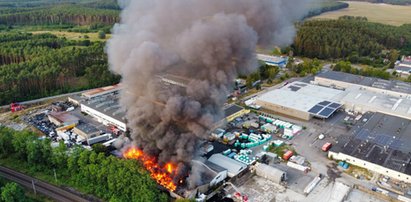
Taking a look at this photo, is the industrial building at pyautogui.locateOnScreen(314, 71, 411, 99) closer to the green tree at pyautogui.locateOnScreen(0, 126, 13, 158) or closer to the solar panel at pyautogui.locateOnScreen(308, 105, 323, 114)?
the solar panel at pyautogui.locateOnScreen(308, 105, 323, 114)

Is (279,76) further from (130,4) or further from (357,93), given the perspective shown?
(130,4)

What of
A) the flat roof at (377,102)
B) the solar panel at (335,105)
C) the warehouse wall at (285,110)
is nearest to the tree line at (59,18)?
the warehouse wall at (285,110)

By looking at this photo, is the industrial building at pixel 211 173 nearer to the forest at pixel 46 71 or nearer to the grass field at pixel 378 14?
the forest at pixel 46 71

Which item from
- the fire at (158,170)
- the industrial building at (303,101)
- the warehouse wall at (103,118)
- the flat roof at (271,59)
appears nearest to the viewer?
the fire at (158,170)

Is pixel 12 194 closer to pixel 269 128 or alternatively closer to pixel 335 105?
pixel 269 128

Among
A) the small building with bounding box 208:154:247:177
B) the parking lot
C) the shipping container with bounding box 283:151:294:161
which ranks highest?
the small building with bounding box 208:154:247:177

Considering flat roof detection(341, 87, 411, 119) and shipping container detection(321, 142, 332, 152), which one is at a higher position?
→ flat roof detection(341, 87, 411, 119)

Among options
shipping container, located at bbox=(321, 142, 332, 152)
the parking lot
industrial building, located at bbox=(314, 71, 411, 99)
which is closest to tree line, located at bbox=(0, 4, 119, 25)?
A: the parking lot
